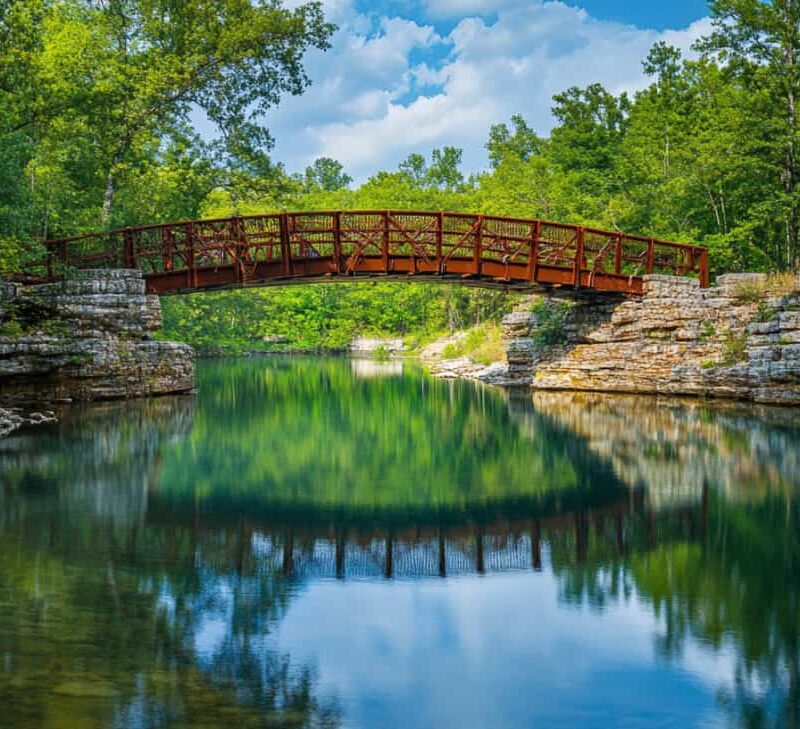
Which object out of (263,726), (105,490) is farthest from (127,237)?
(263,726)

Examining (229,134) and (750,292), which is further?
(229,134)

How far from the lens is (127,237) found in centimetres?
3034

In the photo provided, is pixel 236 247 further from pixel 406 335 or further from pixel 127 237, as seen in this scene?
pixel 406 335

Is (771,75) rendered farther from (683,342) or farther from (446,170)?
(446,170)

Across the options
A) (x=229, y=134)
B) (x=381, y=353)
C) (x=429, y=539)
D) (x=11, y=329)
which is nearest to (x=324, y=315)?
(x=381, y=353)

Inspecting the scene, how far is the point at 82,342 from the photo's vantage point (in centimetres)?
2720

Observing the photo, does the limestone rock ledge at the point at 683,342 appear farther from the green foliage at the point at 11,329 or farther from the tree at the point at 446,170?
the tree at the point at 446,170

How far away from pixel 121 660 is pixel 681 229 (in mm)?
38674

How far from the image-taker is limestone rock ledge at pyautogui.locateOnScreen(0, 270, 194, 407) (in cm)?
2544

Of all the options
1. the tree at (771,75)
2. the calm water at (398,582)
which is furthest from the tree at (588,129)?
the calm water at (398,582)

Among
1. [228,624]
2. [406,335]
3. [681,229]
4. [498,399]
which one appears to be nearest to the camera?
[228,624]

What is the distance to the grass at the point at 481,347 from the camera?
4769 cm

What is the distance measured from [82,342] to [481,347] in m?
28.5

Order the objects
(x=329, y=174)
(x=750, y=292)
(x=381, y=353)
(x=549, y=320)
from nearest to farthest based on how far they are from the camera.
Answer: (x=750, y=292) < (x=549, y=320) < (x=381, y=353) < (x=329, y=174)
